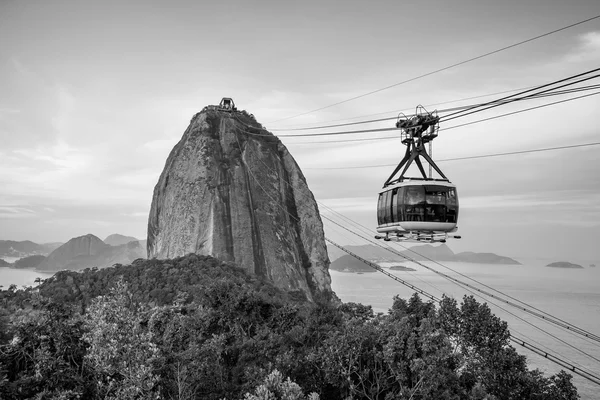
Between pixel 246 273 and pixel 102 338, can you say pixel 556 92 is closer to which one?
pixel 102 338

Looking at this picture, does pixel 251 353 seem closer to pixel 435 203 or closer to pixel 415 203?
pixel 415 203

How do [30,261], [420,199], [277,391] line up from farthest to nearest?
[30,261] < [420,199] < [277,391]

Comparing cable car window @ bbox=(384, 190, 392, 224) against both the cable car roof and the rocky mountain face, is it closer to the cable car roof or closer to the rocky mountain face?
the cable car roof

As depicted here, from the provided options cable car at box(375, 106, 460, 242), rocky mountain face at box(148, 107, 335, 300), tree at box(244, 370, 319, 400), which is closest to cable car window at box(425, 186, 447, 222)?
cable car at box(375, 106, 460, 242)

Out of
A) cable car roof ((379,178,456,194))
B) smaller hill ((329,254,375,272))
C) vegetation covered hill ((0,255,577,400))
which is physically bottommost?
smaller hill ((329,254,375,272))

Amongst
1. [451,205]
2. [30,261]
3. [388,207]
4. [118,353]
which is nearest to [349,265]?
[30,261]

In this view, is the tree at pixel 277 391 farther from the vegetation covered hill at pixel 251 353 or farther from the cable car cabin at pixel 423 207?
the cable car cabin at pixel 423 207
